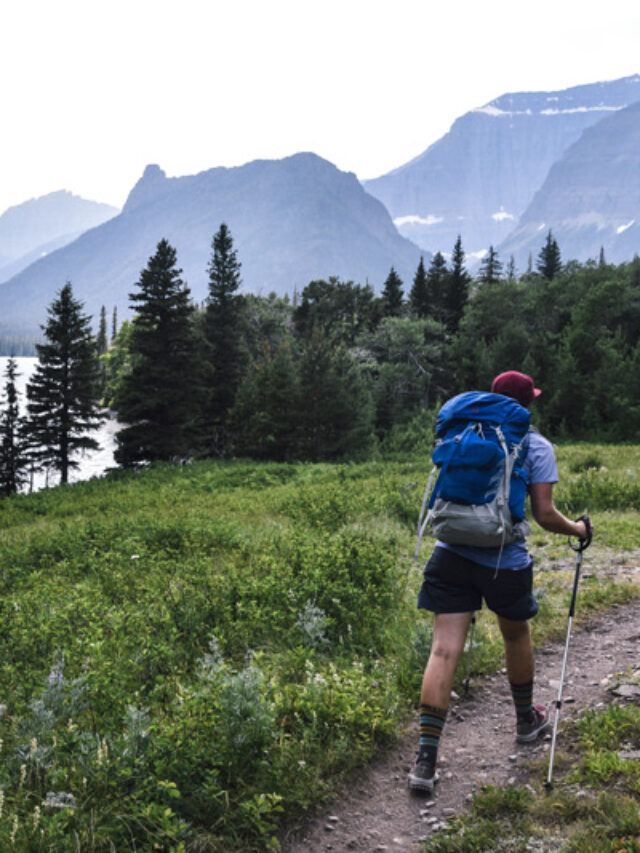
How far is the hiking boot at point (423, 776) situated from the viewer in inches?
156

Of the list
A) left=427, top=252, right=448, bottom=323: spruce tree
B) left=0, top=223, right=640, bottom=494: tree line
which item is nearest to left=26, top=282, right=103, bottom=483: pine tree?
left=0, top=223, right=640, bottom=494: tree line

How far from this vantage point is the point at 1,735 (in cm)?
427

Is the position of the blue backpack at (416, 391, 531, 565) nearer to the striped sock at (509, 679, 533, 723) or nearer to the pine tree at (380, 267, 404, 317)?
the striped sock at (509, 679, 533, 723)

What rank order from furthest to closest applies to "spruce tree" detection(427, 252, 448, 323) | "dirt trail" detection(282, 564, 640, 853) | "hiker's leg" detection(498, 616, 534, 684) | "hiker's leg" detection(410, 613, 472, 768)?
"spruce tree" detection(427, 252, 448, 323) → "hiker's leg" detection(498, 616, 534, 684) → "hiker's leg" detection(410, 613, 472, 768) → "dirt trail" detection(282, 564, 640, 853)

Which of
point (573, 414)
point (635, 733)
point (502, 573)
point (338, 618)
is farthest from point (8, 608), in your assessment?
point (573, 414)

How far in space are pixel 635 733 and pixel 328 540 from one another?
4.49 m

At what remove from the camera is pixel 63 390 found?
42656mm

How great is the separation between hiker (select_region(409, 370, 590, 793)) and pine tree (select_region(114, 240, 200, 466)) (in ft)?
122

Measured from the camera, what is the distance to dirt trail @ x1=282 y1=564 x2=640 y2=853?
3709 millimetres

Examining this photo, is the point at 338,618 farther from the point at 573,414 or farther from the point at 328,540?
the point at 573,414

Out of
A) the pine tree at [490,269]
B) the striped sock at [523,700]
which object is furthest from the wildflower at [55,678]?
the pine tree at [490,269]

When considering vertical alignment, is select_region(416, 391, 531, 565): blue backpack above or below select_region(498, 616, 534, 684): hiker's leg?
above

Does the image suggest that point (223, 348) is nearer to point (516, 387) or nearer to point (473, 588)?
point (516, 387)

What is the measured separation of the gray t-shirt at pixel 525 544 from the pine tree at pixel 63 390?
1637 inches
